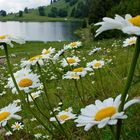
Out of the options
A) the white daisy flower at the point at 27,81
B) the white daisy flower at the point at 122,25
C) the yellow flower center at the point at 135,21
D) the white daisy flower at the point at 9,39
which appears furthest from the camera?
the white daisy flower at the point at 27,81

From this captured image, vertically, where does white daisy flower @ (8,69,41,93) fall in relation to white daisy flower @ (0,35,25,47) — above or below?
below

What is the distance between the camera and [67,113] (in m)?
4.40

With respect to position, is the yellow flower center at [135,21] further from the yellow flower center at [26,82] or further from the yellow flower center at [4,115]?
the yellow flower center at [26,82]

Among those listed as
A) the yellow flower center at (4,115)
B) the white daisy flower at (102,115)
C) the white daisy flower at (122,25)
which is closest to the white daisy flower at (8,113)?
the yellow flower center at (4,115)

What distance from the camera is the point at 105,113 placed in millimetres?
2191

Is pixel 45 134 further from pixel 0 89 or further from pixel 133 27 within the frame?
pixel 0 89

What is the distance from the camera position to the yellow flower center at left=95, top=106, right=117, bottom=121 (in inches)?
84.9

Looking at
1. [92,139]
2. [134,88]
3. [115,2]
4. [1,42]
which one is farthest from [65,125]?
[115,2]

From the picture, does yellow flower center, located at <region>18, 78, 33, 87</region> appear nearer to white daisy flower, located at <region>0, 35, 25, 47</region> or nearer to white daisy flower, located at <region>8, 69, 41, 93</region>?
white daisy flower, located at <region>8, 69, 41, 93</region>

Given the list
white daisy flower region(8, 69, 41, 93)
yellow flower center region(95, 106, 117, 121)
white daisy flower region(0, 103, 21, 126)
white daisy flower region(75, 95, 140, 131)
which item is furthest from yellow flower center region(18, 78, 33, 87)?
yellow flower center region(95, 106, 117, 121)

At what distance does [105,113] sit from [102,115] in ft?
0.06

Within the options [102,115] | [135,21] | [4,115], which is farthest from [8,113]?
[135,21]

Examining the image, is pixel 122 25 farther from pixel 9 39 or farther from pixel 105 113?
pixel 9 39

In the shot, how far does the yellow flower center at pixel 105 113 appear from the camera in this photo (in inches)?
84.9
